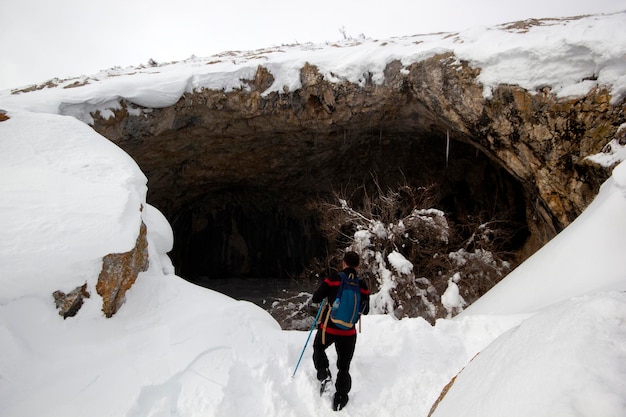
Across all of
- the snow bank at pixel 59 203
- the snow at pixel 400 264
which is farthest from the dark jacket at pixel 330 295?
the snow at pixel 400 264

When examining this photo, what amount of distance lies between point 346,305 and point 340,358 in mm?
539

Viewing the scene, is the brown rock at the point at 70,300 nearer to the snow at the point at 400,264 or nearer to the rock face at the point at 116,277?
the rock face at the point at 116,277

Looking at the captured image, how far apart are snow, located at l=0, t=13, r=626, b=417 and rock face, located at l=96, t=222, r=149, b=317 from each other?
82 mm

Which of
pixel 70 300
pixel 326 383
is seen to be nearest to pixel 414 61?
pixel 326 383

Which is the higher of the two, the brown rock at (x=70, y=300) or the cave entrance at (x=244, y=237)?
the brown rock at (x=70, y=300)

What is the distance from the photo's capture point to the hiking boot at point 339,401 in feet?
11.2

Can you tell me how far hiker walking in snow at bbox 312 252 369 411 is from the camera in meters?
3.54

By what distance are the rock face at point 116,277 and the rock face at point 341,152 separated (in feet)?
22.4

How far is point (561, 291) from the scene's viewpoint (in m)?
4.01

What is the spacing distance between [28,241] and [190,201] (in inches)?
469

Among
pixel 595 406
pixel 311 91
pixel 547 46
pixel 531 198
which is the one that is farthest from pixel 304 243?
pixel 595 406

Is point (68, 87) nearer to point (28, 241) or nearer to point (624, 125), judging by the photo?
point (28, 241)

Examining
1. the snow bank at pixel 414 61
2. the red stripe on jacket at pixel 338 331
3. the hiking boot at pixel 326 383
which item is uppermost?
the snow bank at pixel 414 61

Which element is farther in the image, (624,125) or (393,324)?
(624,125)
